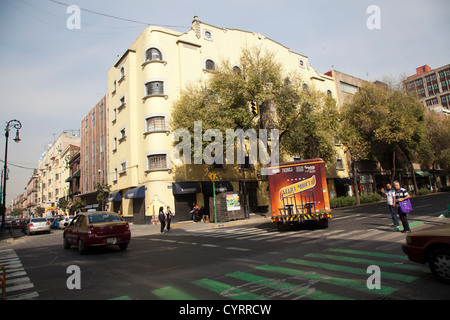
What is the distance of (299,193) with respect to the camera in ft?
44.8

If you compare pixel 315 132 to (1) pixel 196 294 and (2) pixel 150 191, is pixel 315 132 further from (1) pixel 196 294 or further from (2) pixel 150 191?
(1) pixel 196 294

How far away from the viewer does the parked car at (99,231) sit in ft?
31.7

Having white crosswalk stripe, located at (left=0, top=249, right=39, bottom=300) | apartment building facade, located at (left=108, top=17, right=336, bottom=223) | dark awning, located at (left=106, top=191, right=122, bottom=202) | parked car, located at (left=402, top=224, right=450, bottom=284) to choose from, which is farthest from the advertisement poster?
parked car, located at (left=402, top=224, right=450, bottom=284)

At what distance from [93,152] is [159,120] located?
1991 centimetres

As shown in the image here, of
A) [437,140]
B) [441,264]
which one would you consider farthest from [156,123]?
[437,140]

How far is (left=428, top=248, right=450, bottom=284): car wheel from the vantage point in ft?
14.9

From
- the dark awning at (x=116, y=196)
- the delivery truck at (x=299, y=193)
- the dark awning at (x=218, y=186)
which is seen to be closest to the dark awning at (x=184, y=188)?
the dark awning at (x=218, y=186)

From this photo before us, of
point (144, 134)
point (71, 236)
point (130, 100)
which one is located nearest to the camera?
point (71, 236)

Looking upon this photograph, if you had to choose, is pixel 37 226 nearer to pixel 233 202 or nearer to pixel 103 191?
pixel 103 191

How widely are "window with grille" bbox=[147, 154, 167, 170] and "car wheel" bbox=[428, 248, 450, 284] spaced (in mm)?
22387

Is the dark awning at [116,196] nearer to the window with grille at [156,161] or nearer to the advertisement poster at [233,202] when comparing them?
the window with grille at [156,161]

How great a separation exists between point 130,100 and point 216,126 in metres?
12.2
